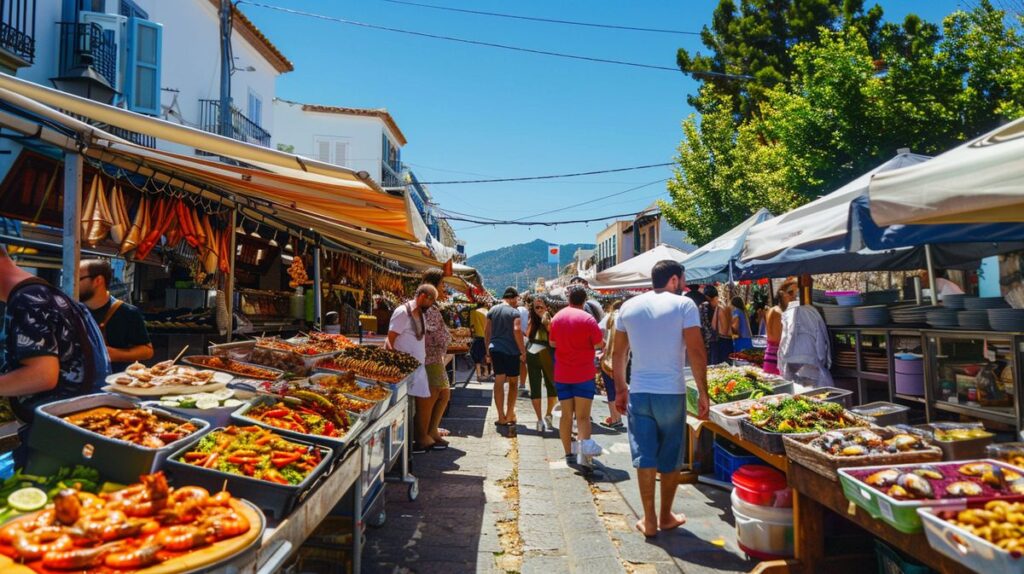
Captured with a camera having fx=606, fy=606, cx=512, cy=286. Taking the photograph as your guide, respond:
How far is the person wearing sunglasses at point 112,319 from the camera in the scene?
4.41 m

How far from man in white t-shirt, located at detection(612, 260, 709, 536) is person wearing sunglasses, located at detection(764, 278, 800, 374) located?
327 centimetres

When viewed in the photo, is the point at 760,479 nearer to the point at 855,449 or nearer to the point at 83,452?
the point at 855,449

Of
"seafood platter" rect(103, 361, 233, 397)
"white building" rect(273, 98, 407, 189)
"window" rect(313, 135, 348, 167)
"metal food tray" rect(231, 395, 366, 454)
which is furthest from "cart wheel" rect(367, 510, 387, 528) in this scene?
"window" rect(313, 135, 348, 167)

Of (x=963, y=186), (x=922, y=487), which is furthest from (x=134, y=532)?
(x=963, y=186)

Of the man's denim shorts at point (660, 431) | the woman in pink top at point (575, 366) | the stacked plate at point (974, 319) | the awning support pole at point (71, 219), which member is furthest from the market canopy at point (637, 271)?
the awning support pole at point (71, 219)

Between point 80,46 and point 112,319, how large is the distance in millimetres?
8058

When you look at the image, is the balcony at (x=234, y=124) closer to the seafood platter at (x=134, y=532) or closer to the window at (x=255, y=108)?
the window at (x=255, y=108)

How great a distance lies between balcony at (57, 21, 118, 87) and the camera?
985cm

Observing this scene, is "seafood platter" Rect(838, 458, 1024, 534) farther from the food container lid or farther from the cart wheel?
the cart wheel

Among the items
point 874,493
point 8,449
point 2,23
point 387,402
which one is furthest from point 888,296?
point 2,23

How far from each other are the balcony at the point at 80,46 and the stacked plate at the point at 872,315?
11.7 metres

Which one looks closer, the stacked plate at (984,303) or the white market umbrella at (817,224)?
the stacked plate at (984,303)

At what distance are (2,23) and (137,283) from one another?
12.7 feet

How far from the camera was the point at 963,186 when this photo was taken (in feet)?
10.0
